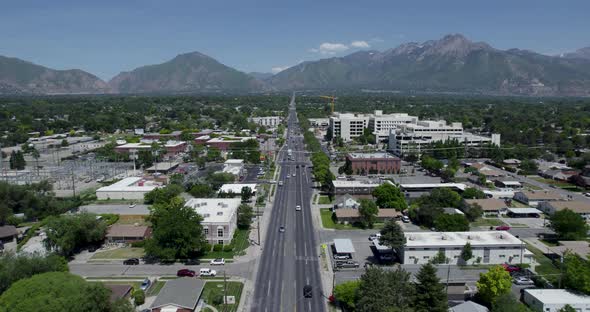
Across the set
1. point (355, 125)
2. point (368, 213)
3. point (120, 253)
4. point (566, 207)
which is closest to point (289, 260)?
point (368, 213)

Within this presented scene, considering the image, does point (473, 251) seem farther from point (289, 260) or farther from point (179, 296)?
point (179, 296)

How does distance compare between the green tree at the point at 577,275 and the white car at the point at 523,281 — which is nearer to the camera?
the green tree at the point at 577,275

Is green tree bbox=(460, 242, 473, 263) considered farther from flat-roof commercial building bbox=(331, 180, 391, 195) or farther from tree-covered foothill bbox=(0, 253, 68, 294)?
tree-covered foothill bbox=(0, 253, 68, 294)

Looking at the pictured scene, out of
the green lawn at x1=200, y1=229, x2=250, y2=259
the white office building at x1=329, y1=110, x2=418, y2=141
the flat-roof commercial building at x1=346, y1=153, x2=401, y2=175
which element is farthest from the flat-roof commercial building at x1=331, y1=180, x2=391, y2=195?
the white office building at x1=329, y1=110, x2=418, y2=141

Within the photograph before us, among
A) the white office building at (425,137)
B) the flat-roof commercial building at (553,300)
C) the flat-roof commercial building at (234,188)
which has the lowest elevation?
the flat-roof commercial building at (553,300)

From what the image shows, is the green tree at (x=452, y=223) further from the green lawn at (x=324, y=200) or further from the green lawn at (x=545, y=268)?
the green lawn at (x=324, y=200)

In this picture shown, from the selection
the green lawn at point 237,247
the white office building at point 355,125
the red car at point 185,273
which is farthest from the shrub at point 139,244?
the white office building at point 355,125

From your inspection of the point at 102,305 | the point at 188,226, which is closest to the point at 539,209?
the point at 188,226
